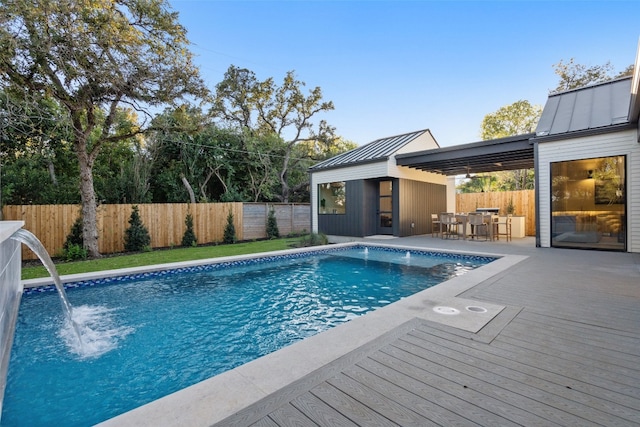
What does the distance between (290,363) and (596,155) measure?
8.71 m

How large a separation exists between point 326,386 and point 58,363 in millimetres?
2720

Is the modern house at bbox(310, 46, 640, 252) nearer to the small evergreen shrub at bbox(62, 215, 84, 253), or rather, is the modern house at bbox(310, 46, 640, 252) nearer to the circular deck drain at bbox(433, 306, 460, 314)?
the circular deck drain at bbox(433, 306, 460, 314)

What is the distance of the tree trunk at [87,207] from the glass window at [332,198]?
7.88 meters

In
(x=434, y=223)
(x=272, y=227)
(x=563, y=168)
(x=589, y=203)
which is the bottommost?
(x=272, y=227)

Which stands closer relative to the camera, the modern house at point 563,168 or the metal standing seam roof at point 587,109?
the modern house at point 563,168

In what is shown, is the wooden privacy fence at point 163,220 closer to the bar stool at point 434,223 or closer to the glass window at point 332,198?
the glass window at point 332,198

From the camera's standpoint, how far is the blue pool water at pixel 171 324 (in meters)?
2.39

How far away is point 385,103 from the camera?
52.4 ft

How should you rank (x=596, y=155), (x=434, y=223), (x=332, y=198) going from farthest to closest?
(x=332, y=198) < (x=434, y=223) < (x=596, y=155)

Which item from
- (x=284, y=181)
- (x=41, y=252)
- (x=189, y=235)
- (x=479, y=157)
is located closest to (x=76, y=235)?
(x=189, y=235)

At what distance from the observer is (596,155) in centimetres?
715

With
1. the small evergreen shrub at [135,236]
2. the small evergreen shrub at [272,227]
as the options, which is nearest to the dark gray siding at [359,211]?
the small evergreen shrub at [272,227]

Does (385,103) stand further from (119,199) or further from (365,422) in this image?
(365,422)

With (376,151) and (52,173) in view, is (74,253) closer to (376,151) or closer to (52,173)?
(52,173)
